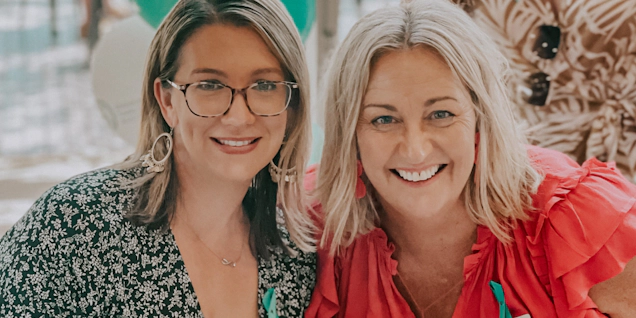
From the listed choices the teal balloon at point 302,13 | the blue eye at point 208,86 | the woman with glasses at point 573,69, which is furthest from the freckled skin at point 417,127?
the teal balloon at point 302,13

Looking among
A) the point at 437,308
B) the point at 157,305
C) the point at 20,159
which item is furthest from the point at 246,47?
the point at 20,159

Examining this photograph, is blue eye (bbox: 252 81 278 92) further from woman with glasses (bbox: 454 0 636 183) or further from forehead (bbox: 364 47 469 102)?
woman with glasses (bbox: 454 0 636 183)

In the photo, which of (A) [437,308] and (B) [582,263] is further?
(A) [437,308]

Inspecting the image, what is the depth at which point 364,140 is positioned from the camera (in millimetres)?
1717

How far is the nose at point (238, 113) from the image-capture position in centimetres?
164

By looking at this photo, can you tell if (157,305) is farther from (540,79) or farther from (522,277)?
(540,79)

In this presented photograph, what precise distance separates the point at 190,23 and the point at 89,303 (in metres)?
0.74

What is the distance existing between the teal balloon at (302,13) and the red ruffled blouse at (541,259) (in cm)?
108

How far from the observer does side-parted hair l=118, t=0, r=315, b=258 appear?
1.66 meters

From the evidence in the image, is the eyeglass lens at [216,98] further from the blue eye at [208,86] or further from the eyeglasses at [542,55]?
the eyeglasses at [542,55]

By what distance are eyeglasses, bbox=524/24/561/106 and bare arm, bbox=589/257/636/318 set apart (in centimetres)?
100

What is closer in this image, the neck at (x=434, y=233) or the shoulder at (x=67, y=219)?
the shoulder at (x=67, y=219)

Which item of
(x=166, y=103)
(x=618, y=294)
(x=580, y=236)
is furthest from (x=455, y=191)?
(x=166, y=103)

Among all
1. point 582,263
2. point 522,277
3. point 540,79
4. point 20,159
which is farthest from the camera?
point 20,159
